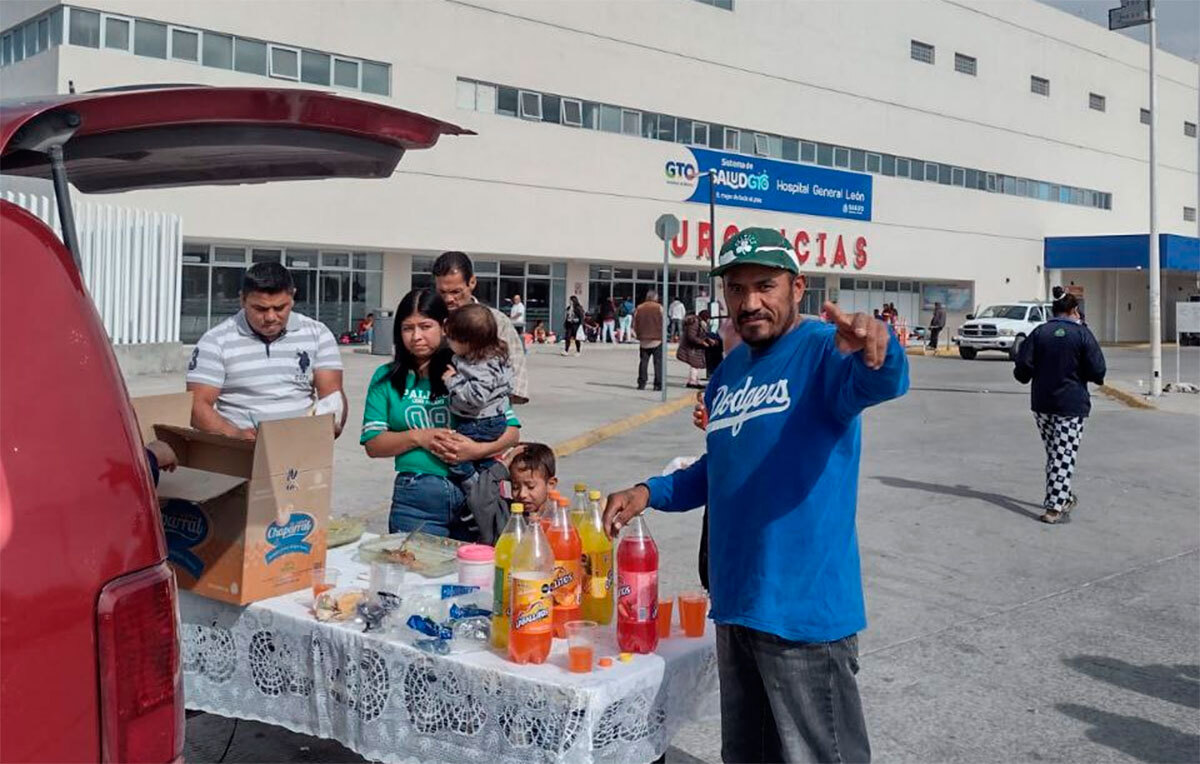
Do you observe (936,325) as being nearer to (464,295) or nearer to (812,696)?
(464,295)

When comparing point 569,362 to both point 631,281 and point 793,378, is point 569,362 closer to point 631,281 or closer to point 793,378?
point 631,281

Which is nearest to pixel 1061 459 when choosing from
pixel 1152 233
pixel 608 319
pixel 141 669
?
pixel 141 669

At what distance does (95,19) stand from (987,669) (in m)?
25.1

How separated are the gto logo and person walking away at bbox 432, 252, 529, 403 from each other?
30.5m

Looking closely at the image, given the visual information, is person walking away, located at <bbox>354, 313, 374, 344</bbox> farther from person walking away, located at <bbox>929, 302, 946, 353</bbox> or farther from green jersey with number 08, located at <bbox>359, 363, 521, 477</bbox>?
green jersey with number 08, located at <bbox>359, 363, 521, 477</bbox>

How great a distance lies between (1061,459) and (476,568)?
21.0 feet

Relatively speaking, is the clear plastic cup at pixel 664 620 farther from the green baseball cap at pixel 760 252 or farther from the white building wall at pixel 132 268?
the white building wall at pixel 132 268

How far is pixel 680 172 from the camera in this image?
3484 cm

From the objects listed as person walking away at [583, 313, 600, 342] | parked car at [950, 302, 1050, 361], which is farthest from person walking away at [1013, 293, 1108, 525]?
person walking away at [583, 313, 600, 342]

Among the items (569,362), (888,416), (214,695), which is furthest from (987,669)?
(569,362)

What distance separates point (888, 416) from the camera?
1608 cm

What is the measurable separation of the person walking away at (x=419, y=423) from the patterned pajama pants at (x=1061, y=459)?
5.75 meters

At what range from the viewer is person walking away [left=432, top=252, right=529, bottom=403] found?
466 centimetres

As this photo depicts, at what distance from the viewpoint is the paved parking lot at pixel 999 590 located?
425 centimetres
